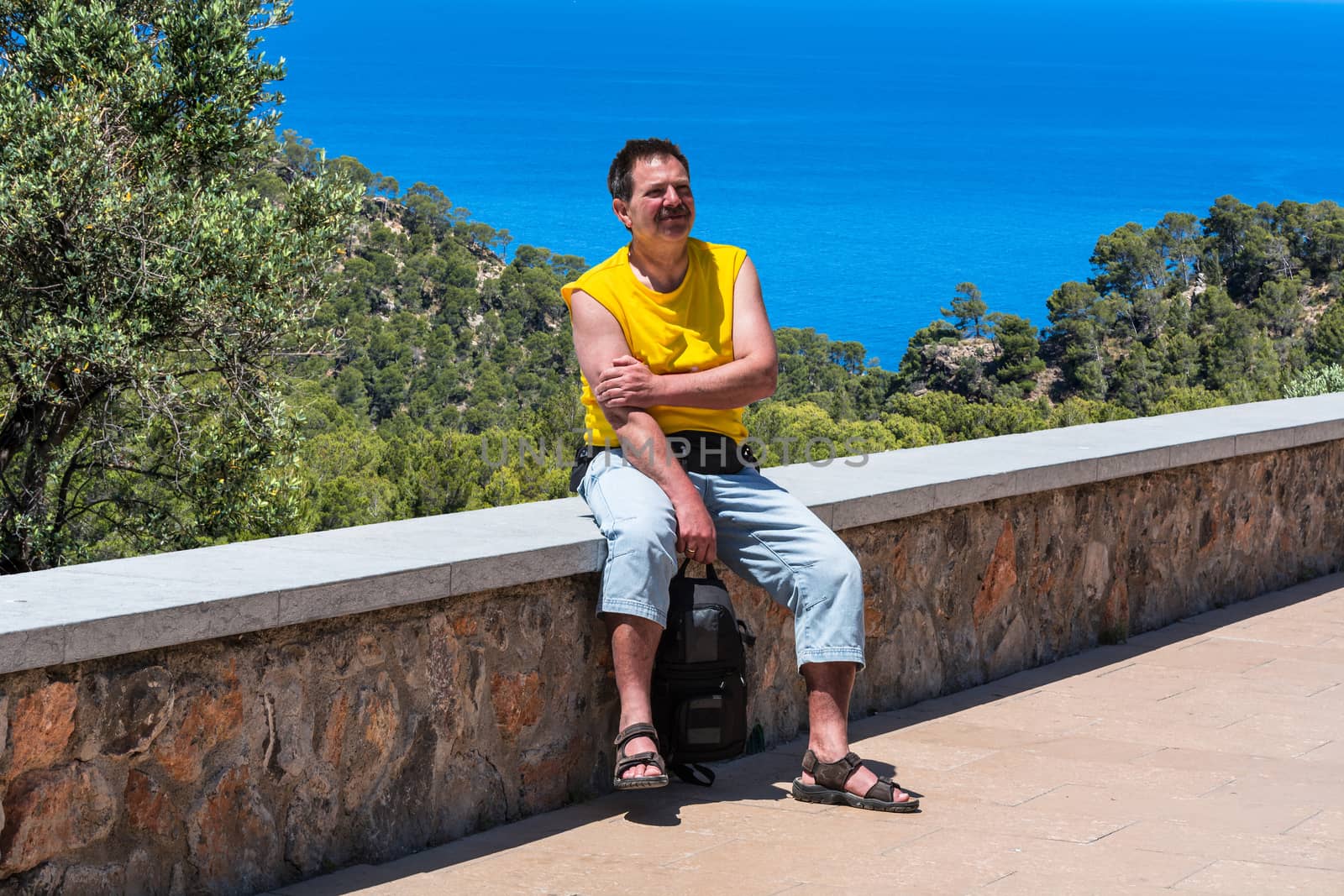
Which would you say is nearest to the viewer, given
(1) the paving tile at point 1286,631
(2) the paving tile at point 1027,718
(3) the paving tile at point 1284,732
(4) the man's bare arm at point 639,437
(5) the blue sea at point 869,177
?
(4) the man's bare arm at point 639,437

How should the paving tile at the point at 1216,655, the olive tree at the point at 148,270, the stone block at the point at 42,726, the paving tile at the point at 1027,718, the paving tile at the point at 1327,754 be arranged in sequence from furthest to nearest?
the olive tree at the point at 148,270
the paving tile at the point at 1216,655
the paving tile at the point at 1027,718
the paving tile at the point at 1327,754
the stone block at the point at 42,726

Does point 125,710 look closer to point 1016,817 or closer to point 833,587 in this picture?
point 833,587

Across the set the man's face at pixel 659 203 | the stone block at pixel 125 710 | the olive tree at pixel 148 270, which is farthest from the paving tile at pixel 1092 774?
the olive tree at pixel 148 270

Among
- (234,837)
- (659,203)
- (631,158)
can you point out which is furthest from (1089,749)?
(234,837)

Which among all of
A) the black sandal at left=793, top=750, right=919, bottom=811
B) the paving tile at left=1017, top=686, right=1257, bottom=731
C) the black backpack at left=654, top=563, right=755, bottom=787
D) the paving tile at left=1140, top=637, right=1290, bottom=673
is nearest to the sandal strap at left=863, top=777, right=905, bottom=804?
the black sandal at left=793, top=750, right=919, bottom=811

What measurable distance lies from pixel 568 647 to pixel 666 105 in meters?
186

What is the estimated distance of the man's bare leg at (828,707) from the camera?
126 inches

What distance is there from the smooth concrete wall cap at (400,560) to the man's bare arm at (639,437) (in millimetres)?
174

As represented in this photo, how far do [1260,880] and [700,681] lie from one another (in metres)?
1.10

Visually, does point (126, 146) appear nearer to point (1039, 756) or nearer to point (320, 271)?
point (320, 271)

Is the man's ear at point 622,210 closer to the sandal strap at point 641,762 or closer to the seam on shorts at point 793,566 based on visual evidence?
the seam on shorts at point 793,566

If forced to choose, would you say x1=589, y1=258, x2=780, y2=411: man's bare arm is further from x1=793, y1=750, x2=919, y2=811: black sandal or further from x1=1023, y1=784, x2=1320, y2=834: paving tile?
x1=1023, y1=784, x2=1320, y2=834: paving tile

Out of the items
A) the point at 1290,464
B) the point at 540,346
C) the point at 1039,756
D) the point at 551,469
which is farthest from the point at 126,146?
the point at 540,346

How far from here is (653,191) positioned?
3391mm
